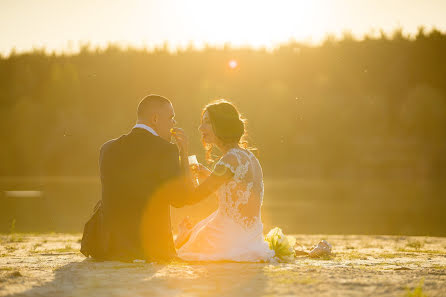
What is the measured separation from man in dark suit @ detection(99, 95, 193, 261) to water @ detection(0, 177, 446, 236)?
11757 millimetres

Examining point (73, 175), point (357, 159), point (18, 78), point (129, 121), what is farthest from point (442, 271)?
point (18, 78)

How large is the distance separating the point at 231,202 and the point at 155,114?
1.38 m

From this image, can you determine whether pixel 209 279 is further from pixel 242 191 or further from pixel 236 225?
pixel 242 191

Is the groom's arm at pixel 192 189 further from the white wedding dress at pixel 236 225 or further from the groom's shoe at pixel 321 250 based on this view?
the groom's shoe at pixel 321 250

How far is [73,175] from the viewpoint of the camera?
52281 mm

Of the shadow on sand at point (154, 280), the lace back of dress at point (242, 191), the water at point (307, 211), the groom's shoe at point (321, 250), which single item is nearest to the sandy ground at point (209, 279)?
the shadow on sand at point (154, 280)

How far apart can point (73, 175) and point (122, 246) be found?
4714cm

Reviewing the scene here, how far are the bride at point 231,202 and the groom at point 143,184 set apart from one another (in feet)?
1.33

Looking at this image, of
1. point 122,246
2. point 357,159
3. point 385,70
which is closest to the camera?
point 122,246

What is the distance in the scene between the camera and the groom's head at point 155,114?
676 centimetres

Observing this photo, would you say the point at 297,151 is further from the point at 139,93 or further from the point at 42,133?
the point at 42,133

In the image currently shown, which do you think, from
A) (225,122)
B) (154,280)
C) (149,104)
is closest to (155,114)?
(149,104)

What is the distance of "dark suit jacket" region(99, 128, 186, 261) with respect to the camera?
21.5ft

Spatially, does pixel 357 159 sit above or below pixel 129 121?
below
